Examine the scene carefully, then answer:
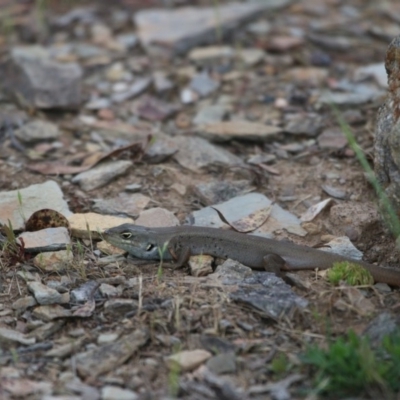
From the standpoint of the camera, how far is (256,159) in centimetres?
797

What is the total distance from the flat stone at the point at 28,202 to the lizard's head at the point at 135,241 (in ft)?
2.24

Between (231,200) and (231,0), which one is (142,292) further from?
(231,0)

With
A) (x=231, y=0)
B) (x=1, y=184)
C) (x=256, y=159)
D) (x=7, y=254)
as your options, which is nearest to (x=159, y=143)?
(x=256, y=159)

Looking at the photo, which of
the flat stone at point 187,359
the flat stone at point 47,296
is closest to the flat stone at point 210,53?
the flat stone at point 47,296

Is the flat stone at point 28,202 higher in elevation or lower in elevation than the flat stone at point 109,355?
higher

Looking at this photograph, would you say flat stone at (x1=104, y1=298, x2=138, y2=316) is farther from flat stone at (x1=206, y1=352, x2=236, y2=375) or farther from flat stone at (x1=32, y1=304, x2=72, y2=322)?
flat stone at (x1=206, y1=352, x2=236, y2=375)

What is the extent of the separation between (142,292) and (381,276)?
1627 millimetres

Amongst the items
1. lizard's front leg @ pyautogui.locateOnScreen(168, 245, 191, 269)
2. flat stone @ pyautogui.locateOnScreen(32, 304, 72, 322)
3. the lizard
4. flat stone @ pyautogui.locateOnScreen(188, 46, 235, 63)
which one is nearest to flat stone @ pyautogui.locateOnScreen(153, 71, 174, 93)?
flat stone @ pyautogui.locateOnScreen(188, 46, 235, 63)

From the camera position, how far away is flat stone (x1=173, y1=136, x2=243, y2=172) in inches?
308

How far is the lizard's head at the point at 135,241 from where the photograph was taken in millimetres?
6234

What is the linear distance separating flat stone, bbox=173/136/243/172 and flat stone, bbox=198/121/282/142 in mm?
191

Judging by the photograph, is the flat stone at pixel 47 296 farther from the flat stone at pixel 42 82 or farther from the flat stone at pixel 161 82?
the flat stone at pixel 161 82

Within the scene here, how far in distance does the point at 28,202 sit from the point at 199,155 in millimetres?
1780

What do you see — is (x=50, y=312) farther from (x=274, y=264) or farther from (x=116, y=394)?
(x=274, y=264)
